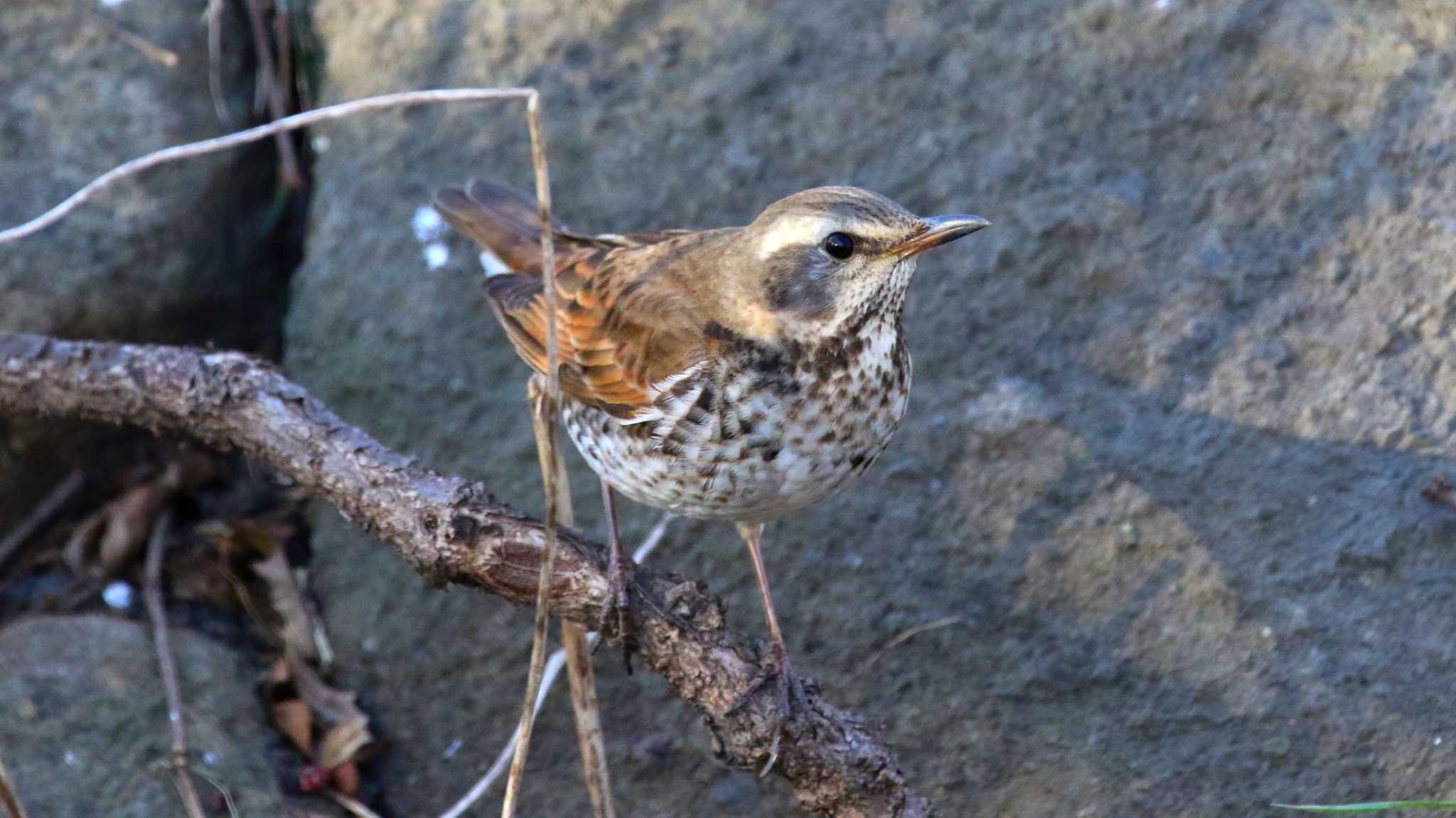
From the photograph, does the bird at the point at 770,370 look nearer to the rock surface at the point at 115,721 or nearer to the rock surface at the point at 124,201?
the rock surface at the point at 115,721

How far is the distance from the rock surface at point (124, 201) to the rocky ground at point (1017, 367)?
3 cm

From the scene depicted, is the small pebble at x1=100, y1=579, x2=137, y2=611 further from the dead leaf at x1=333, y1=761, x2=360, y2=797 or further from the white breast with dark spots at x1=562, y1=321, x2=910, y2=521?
the white breast with dark spots at x1=562, y1=321, x2=910, y2=521

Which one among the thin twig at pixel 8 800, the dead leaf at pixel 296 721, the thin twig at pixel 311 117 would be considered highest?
the thin twig at pixel 311 117

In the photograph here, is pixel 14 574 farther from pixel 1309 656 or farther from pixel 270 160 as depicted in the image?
pixel 1309 656

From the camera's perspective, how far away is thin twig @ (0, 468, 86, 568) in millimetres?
4973

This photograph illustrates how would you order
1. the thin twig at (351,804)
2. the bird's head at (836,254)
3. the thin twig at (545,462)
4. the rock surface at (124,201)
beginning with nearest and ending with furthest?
the thin twig at (545,462), the bird's head at (836,254), the thin twig at (351,804), the rock surface at (124,201)

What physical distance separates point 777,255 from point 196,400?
1622mm

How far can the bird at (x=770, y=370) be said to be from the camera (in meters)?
3.53

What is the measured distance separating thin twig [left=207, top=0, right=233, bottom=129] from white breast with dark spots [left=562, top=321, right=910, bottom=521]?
267 cm

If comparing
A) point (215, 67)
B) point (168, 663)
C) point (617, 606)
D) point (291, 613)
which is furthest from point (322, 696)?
point (215, 67)

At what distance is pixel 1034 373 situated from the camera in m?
4.52

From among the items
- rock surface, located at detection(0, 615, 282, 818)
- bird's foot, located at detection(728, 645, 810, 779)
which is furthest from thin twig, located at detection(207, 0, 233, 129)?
bird's foot, located at detection(728, 645, 810, 779)

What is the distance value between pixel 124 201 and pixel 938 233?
3101 mm

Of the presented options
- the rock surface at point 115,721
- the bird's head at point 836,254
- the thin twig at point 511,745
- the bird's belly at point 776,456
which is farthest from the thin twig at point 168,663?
the bird's head at point 836,254
